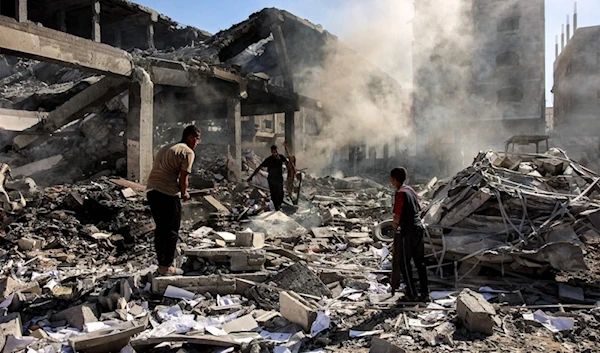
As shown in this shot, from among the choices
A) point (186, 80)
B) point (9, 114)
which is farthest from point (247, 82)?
point (9, 114)

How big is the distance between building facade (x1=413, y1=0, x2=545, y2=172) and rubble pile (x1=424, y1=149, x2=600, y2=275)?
21405 mm

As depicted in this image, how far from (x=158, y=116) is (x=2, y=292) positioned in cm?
1072

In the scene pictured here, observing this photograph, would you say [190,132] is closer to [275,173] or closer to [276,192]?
[275,173]

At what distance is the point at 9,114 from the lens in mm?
11203

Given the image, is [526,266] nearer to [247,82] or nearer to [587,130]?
[247,82]

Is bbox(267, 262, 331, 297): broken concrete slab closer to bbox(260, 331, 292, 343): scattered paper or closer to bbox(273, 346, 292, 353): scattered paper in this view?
bbox(260, 331, 292, 343): scattered paper

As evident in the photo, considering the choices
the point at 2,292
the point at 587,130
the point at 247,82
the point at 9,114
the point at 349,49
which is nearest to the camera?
the point at 2,292

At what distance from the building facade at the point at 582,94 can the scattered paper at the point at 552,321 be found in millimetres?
30310

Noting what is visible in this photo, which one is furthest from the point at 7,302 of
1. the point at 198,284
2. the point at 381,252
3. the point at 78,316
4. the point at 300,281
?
the point at 381,252

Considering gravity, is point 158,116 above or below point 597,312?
above

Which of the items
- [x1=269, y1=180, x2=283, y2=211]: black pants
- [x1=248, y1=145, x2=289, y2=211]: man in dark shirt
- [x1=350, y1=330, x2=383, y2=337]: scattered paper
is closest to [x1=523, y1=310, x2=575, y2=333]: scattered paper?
[x1=350, y1=330, x2=383, y2=337]: scattered paper

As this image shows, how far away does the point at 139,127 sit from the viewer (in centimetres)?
883

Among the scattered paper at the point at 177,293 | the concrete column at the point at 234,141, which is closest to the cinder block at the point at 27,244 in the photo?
the scattered paper at the point at 177,293

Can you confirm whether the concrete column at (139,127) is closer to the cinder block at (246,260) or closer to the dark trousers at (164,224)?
the dark trousers at (164,224)
